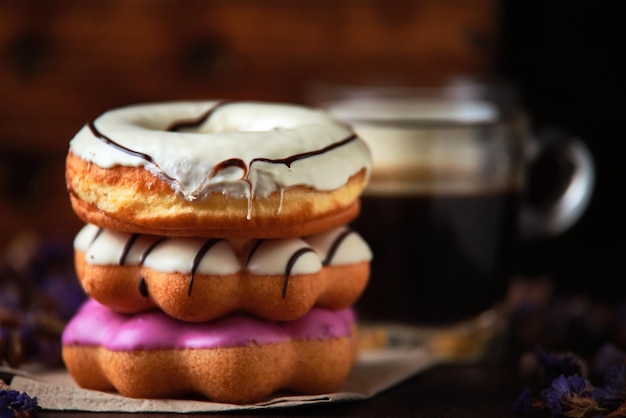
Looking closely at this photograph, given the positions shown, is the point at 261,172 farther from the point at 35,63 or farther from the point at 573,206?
the point at 35,63

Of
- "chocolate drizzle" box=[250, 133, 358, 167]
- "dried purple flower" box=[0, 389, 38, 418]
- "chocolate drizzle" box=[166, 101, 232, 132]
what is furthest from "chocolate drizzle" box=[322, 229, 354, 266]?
"dried purple flower" box=[0, 389, 38, 418]

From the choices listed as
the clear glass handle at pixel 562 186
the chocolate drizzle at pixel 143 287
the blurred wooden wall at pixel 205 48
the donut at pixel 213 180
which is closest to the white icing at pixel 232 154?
the donut at pixel 213 180

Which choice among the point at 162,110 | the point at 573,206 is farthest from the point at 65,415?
the point at 573,206

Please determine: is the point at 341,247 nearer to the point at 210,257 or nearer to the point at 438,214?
the point at 210,257

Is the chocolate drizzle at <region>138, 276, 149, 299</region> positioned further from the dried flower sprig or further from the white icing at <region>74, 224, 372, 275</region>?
the dried flower sprig

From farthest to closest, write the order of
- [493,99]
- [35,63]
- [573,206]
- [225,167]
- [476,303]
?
[35,63] → [493,99] → [573,206] → [476,303] → [225,167]

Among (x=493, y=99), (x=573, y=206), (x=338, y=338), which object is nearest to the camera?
(x=338, y=338)
